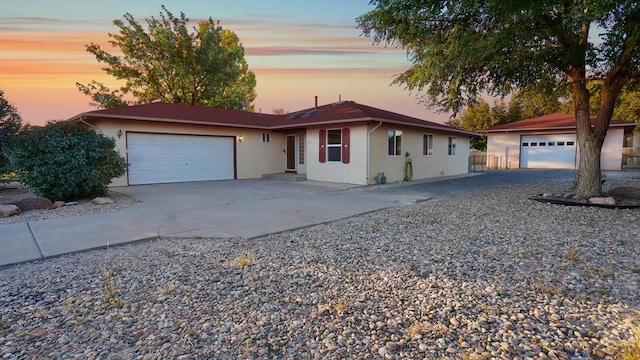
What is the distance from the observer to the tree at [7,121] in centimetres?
1375

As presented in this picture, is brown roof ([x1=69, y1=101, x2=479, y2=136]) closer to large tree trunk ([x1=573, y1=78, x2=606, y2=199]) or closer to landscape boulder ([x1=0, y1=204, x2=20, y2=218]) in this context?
landscape boulder ([x1=0, y1=204, x2=20, y2=218])

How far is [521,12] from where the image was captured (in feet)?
22.3

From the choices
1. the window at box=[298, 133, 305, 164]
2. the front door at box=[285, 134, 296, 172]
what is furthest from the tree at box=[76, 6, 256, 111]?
the window at box=[298, 133, 305, 164]

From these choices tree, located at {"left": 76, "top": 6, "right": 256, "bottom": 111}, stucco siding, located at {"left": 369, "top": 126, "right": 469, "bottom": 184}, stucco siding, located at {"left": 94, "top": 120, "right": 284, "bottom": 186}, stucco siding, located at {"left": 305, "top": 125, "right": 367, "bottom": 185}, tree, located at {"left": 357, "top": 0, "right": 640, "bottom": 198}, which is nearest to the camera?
tree, located at {"left": 357, "top": 0, "right": 640, "bottom": 198}

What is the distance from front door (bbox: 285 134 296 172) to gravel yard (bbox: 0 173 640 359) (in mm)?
11787

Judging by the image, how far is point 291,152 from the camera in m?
17.2

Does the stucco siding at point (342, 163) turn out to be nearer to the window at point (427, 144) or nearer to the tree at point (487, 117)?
the window at point (427, 144)

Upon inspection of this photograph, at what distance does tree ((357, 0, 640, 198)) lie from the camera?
723 cm

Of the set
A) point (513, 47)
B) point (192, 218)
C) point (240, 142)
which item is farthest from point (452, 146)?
point (192, 218)

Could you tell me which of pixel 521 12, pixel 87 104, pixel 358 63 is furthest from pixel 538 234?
pixel 87 104

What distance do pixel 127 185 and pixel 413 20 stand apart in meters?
11.3

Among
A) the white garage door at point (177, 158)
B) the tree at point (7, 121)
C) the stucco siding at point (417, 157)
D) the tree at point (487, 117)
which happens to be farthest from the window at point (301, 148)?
the tree at point (487, 117)

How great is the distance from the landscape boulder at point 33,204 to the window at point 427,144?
47.0ft

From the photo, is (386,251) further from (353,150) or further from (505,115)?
(505,115)
